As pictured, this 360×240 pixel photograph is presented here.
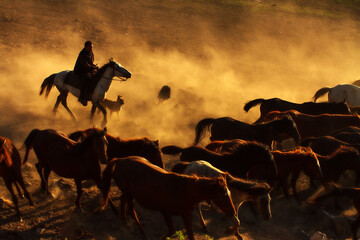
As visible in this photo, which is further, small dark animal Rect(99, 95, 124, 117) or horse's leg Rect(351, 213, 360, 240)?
small dark animal Rect(99, 95, 124, 117)

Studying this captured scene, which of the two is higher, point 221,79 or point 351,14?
point 351,14

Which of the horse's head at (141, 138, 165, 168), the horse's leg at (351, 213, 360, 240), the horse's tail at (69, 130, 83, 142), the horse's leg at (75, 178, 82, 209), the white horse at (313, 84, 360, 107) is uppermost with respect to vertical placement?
the white horse at (313, 84, 360, 107)

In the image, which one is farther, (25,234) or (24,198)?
(24,198)

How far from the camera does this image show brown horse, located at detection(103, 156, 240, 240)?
21.0 ft

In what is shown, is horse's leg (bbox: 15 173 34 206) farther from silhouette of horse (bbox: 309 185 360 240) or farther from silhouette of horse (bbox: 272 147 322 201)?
silhouette of horse (bbox: 309 185 360 240)

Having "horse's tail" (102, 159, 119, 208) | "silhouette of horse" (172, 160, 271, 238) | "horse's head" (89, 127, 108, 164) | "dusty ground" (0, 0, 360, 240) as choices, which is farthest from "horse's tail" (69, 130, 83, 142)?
"silhouette of horse" (172, 160, 271, 238)

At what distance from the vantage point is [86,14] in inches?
1069

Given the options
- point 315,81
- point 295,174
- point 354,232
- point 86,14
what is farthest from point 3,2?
point 354,232

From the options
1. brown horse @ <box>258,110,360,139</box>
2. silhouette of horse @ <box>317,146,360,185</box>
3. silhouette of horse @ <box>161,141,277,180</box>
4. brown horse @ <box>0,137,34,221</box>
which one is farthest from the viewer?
brown horse @ <box>258,110,360,139</box>

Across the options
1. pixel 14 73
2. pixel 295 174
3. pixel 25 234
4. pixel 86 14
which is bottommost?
pixel 25 234

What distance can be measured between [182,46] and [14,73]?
10.5 meters

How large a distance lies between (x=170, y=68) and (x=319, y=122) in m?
10.5

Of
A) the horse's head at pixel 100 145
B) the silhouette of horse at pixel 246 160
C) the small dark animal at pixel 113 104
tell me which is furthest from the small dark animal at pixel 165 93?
the horse's head at pixel 100 145

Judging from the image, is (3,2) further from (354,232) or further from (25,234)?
(354,232)
